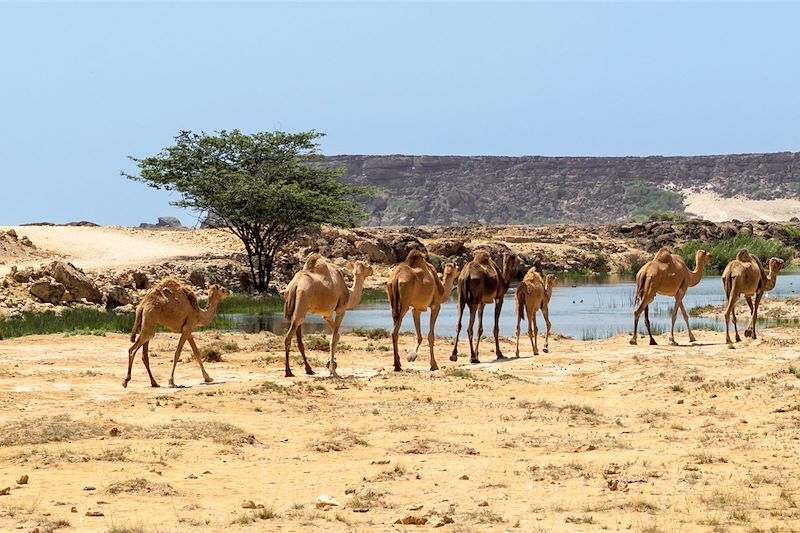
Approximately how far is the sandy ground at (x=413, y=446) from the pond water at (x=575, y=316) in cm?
936

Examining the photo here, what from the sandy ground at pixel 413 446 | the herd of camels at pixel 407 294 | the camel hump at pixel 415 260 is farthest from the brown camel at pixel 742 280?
the camel hump at pixel 415 260

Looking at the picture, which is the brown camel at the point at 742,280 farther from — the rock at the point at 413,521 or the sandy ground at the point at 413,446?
the rock at the point at 413,521

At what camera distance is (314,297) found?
17547mm

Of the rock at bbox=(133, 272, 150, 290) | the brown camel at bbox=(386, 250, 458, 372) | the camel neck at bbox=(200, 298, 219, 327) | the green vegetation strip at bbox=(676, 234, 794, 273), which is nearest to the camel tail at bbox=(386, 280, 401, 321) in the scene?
the brown camel at bbox=(386, 250, 458, 372)

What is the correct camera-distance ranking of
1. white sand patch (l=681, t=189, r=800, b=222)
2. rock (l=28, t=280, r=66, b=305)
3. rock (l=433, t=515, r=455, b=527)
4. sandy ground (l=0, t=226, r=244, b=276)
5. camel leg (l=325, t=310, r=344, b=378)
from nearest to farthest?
rock (l=433, t=515, r=455, b=527) < camel leg (l=325, t=310, r=344, b=378) < rock (l=28, t=280, r=66, b=305) < sandy ground (l=0, t=226, r=244, b=276) < white sand patch (l=681, t=189, r=800, b=222)

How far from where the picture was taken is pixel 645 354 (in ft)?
65.8

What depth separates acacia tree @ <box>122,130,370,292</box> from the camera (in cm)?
4409

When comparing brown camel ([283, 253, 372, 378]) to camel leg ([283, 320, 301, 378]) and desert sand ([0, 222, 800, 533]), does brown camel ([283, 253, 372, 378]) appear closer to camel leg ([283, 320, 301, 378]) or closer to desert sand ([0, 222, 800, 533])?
camel leg ([283, 320, 301, 378])

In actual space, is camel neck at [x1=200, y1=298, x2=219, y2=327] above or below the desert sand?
above

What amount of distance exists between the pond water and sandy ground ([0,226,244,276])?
46.4ft

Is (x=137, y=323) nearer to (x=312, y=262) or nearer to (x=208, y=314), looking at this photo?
(x=208, y=314)

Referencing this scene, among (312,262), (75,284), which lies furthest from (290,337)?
(75,284)

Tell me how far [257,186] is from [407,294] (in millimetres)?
25885

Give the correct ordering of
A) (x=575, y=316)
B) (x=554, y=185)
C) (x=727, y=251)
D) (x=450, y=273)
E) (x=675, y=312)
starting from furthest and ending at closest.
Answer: (x=554, y=185) → (x=727, y=251) → (x=575, y=316) → (x=675, y=312) → (x=450, y=273)
